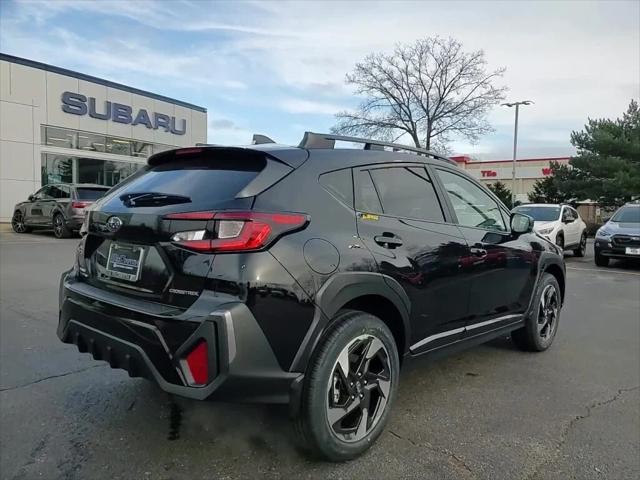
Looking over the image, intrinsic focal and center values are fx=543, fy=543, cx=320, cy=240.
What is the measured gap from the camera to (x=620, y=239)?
11992mm

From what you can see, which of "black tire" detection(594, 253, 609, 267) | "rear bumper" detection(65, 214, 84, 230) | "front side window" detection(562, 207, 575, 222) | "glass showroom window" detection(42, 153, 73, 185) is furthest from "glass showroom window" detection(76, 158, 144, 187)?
"black tire" detection(594, 253, 609, 267)

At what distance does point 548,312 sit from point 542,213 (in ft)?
34.6

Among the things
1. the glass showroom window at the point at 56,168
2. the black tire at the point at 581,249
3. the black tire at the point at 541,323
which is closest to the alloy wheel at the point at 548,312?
the black tire at the point at 541,323

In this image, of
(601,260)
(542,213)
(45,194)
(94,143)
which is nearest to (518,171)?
(94,143)

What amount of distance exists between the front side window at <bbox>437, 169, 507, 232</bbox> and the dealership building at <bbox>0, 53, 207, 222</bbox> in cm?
2142

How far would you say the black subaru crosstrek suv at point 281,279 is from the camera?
2551mm

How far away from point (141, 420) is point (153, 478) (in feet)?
2.31

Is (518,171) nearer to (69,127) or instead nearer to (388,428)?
(69,127)

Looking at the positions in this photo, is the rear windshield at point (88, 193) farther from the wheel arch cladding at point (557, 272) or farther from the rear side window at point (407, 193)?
the rear side window at point (407, 193)

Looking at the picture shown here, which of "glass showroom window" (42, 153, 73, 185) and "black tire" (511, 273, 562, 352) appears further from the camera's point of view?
"glass showroom window" (42, 153, 73, 185)

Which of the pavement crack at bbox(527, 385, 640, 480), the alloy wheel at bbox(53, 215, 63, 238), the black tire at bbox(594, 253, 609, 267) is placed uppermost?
the alloy wheel at bbox(53, 215, 63, 238)

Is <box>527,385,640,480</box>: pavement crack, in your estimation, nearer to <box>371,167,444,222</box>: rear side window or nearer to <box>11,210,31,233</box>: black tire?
<box>371,167,444,222</box>: rear side window

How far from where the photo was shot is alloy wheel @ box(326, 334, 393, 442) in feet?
9.37

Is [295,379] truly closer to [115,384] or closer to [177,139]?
[115,384]
